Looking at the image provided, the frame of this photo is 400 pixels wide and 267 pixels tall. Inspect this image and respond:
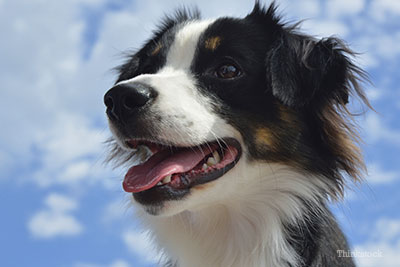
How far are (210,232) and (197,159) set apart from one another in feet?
2.06

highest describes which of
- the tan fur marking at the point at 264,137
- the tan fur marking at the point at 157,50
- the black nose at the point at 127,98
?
the tan fur marking at the point at 157,50

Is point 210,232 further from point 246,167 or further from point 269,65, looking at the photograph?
point 269,65

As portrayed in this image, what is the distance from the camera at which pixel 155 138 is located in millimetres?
3584

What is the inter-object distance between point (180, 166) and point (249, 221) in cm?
73

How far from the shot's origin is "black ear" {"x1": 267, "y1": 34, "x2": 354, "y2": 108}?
3.89 metres

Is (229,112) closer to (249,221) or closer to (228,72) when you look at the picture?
(228,72)

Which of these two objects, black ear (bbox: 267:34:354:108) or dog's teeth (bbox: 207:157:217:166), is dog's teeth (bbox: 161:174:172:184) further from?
black ear (bbox: 267:34:354:108)

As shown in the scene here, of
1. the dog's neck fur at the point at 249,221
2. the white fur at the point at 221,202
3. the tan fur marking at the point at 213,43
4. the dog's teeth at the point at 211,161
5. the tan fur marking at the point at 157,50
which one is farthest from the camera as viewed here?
the tan fur marking at the point at 157,50

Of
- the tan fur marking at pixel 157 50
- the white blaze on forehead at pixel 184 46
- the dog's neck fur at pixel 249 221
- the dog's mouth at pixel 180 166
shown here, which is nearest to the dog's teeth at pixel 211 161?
the dog's mouth at pixel 180 166

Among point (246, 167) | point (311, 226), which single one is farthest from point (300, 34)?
point (311, 226)

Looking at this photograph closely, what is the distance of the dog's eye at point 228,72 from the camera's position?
157 inches

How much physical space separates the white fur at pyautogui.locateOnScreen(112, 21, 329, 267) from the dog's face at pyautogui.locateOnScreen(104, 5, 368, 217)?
0.01 m

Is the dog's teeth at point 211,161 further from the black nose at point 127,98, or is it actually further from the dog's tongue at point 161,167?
the black nose at point 127,98

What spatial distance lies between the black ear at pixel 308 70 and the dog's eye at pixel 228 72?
0.83 ft
